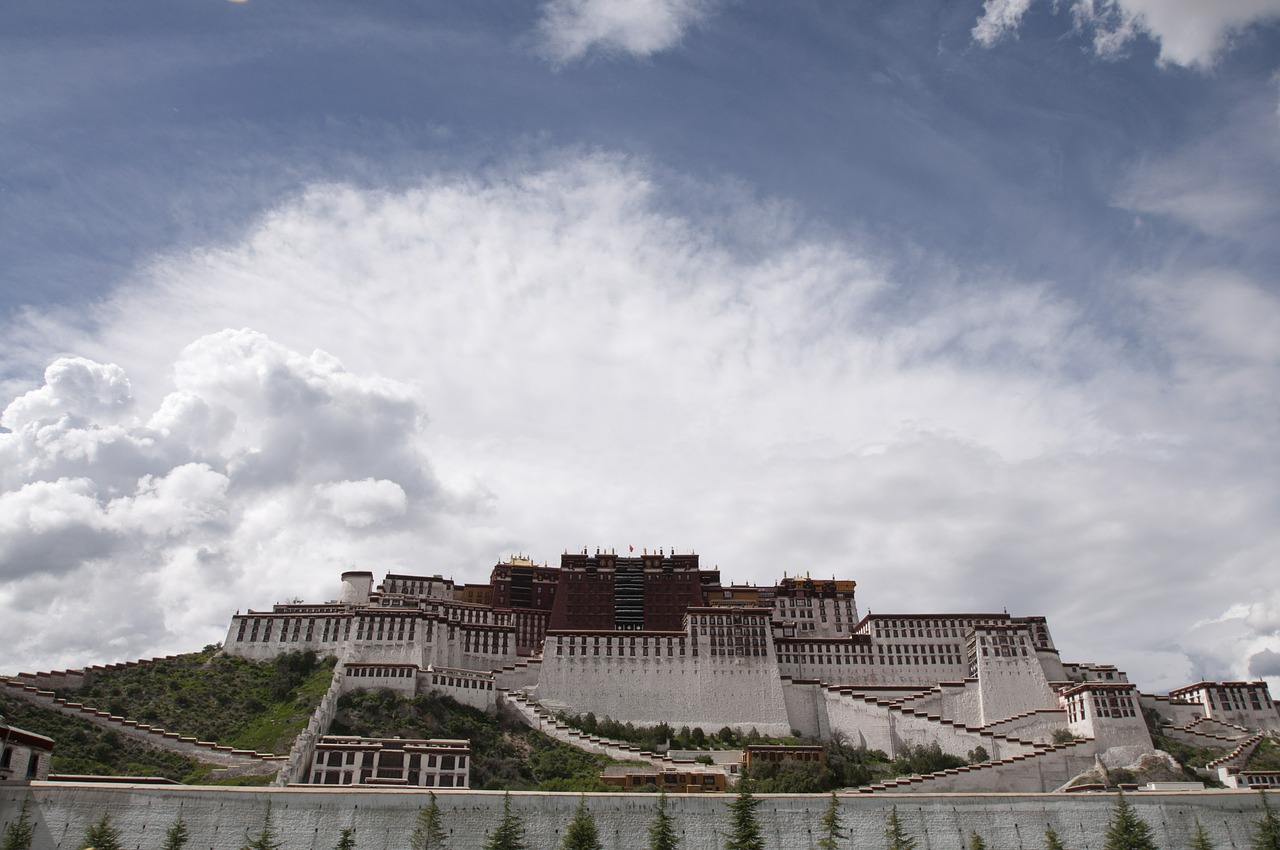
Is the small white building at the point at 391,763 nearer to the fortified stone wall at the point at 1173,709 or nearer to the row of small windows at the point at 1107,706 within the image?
the row of small windows at the point at 1107,706

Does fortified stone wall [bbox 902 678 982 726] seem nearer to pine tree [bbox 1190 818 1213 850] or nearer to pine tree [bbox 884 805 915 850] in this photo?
pine tree [bbox 1190 818 1213 850]

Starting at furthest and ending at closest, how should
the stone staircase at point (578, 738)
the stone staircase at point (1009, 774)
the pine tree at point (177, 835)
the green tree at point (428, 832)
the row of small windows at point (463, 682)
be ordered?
the row of small windows at point (463, 682)
the stone staircase at point (578, 738)
the stone staircase at point (1009, 774)
the green tree at point (428, 832)
the pine tree at point (177, 835)

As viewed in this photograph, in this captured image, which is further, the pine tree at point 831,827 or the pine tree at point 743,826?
the pine tree at point 743,826

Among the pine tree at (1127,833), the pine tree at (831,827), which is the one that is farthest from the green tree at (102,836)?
the pine tree at (1127,833)

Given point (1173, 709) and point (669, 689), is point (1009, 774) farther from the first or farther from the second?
point (669, 689)

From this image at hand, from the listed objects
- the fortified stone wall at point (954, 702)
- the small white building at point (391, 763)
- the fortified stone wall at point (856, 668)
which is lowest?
the small white building at point (391, 763)

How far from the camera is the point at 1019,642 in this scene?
316 feet

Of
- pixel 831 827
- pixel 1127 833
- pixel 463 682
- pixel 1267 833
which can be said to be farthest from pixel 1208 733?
pixel 463 682

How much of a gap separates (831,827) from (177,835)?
32088 millimetres

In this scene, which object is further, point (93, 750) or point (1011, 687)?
point (1011, 687)

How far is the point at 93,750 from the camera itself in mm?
65500

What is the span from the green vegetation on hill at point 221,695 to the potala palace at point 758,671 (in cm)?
286

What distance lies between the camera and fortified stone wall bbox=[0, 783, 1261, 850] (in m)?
50.5

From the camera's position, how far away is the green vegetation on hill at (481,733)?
72.9 metres
